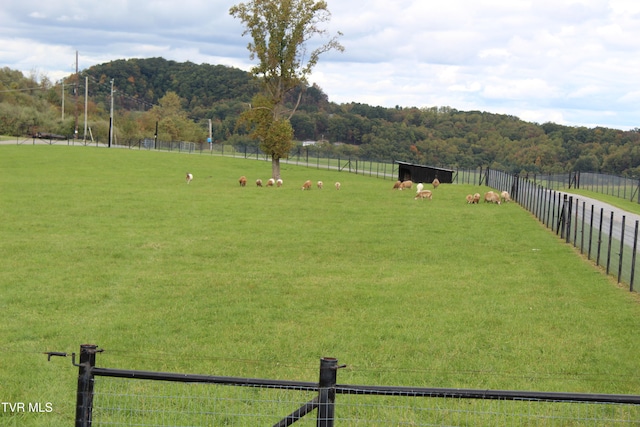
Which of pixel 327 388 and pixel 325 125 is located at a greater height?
pixel 325 125

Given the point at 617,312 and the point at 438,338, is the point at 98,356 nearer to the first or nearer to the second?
the point at 438,338

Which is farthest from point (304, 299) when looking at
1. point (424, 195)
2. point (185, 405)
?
point (424, 195)

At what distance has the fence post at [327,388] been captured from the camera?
5441 mm

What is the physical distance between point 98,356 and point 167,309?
3876 millimetres

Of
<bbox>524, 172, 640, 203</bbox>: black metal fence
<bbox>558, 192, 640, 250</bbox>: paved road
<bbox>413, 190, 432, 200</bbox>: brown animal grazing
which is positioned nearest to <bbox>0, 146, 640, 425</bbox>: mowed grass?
<bbox>558, 192, 640, 250</bbox>: paved road

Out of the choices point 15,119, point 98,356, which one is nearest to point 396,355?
point 98,356

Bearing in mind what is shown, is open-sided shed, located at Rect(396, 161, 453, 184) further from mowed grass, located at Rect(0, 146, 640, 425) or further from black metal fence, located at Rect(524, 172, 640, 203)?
mowed grass, located at Rect(0, 146, 640, 425)

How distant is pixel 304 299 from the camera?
55.1ft

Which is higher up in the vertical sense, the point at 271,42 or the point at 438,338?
the point at 271,42

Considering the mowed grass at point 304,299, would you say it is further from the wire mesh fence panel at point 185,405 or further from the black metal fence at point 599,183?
the black metal fence at point 599,183

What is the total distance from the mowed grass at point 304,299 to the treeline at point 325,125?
173 ft

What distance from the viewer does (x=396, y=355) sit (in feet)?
40.2

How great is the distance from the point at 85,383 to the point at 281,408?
4326 mm

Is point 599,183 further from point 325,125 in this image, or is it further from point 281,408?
point 325,125
